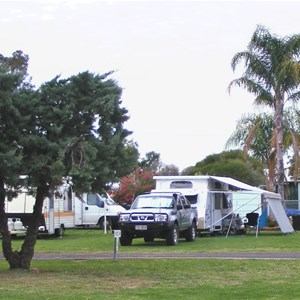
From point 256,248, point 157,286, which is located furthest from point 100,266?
point 256,248

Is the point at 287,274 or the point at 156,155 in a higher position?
the point at 156,155

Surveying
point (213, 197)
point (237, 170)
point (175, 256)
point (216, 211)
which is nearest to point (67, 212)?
point (216, 211)

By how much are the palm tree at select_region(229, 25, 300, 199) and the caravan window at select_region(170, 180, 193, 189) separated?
248 inches

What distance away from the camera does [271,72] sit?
35500 millimetres

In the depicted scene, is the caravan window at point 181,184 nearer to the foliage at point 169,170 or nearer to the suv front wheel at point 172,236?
the suv front wheel at point 172,236

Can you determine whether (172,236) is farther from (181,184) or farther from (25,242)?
(25,242)

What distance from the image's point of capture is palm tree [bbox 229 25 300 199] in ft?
115

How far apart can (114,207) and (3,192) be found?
77.3 feet

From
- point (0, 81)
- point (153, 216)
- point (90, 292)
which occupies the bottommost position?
point (90, 292)

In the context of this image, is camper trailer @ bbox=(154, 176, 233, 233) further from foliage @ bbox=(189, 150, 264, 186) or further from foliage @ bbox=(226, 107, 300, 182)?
foliage @ bbox=(189, 150, 264, 186)

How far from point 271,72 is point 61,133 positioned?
72.5ft

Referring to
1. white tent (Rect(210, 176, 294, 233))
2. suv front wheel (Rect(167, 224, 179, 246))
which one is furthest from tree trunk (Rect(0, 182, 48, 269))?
white tent (Rect(210, 176, 294, 233))

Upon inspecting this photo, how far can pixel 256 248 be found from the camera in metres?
22.7

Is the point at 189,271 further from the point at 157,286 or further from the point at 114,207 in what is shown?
the point at 114,207
